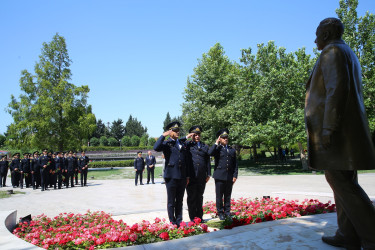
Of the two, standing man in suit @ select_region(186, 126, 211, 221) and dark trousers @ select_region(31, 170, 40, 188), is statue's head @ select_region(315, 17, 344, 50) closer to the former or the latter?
standing man in suit @ select_region(186, 126, 211, 221)

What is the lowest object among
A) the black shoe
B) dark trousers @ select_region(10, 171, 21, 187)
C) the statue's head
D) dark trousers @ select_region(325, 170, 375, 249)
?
dark trousers @ select_region(10, 171, 21, 187)

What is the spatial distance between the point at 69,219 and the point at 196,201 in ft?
10.4

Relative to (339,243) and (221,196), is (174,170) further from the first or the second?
(339,243)

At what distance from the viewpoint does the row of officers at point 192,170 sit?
554 cm

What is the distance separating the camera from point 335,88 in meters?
2.88

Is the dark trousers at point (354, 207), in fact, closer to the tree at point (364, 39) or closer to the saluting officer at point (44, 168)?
the saluting officer at point (44, 168)

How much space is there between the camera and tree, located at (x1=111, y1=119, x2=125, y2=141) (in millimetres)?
99625

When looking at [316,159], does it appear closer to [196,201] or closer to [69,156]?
[196,201]

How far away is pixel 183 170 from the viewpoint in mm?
5621

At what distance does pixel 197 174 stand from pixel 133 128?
98544 millimetres

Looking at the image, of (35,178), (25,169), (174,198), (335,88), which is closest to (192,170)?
(174,198)

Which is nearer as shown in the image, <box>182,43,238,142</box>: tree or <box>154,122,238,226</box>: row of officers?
<box>154,122,238,226</box>: row of officers

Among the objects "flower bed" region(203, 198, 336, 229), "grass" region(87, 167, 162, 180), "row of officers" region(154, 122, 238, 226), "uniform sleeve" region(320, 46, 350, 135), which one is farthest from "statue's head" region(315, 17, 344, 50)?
"grass" region(87, 167, 162, 180)

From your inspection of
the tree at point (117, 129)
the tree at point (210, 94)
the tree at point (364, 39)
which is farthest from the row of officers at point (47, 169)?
the tree at point (117, 129)
